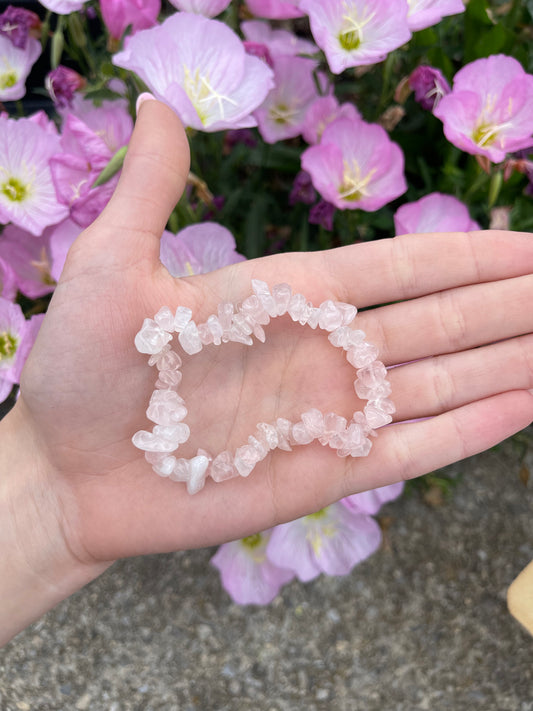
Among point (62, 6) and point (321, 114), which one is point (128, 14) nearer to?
point (62, 6)

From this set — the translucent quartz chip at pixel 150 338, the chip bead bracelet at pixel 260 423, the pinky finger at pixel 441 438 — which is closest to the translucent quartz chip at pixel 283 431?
the chip bead bracelet at pixel 260 423

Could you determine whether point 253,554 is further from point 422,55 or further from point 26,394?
point 422,55

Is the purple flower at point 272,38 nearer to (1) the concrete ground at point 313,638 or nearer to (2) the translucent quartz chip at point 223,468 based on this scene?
(2) the translucent quartz chip at point 223,468

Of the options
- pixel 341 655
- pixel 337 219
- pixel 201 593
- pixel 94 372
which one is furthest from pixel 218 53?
pixel 341 655

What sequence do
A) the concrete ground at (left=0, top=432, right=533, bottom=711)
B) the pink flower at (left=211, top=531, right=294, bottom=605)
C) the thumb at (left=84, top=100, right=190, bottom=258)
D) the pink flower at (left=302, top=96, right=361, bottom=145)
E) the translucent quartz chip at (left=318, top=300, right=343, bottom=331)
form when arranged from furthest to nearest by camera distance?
the concrete ground at (left=0, top=432, right=533, bottom=711) < the pink flower at (left=211, top=531, right=294, bottom=605) < the pink flower at (left=302, top=96, right=361, bottom=145) < the translucent quartz chip at (left=318, top=300, right=343, bottom=331) < the thumb at (left=84, top=100, right=190, bottom=258)

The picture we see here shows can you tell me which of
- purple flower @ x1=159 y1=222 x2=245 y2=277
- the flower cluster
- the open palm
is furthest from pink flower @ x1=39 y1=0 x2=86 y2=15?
purple flower @ x1=159 y1=222 x2=245 y2=277

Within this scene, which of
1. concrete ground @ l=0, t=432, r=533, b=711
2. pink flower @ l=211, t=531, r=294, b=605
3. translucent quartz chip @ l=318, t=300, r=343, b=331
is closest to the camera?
translucent quartz chip @ l=318, t=300, r=343, b=331

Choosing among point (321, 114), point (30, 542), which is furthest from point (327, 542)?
point (321, 114)

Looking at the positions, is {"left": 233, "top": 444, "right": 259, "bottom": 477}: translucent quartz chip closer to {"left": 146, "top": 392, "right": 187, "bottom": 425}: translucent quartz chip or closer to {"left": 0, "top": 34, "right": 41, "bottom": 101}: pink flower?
{"left": 146, "top": 392, "right": 187, "bottom": 425}: translucent quartz chip

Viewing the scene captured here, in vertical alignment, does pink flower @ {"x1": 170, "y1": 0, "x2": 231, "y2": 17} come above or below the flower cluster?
above
